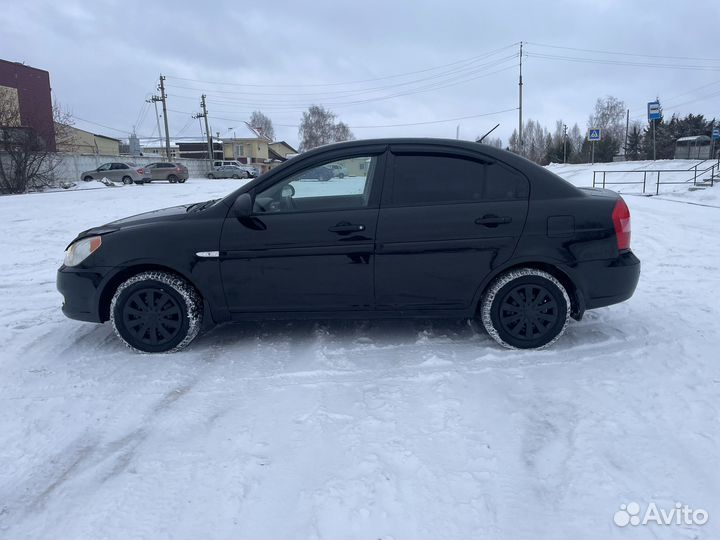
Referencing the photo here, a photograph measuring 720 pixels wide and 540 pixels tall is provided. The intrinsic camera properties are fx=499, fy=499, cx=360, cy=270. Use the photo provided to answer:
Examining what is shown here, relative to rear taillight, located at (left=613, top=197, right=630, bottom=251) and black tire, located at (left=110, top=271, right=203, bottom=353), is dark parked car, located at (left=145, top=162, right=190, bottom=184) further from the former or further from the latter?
rear taillight, located at (left=613, top=197, right=630, bottom=251)

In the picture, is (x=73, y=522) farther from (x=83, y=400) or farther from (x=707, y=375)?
(x=707, y=375)

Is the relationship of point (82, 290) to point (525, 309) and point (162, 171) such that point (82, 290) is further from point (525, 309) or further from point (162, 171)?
point (162, 171)

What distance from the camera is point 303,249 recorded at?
374cm

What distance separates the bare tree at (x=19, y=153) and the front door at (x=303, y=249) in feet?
87.7

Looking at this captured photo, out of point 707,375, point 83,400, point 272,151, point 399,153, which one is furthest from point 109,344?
point 272,151

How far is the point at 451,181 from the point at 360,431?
6.60 feet

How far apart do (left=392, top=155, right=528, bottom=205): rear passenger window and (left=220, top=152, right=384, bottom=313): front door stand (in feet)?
0.66

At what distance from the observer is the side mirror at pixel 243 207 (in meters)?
3.72

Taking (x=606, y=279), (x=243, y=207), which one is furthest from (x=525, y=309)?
(x=243, y=207)

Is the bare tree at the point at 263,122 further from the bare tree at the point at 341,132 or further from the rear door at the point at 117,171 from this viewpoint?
the rear door at the point at 117,171

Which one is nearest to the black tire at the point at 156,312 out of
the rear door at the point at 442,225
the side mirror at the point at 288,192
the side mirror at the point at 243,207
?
the side mirror at the point at 243,207

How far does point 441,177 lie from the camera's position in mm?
3818

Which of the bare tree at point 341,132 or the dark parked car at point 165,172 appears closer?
the dark parked car at point 165,172

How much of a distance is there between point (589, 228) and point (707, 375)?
1256mm
